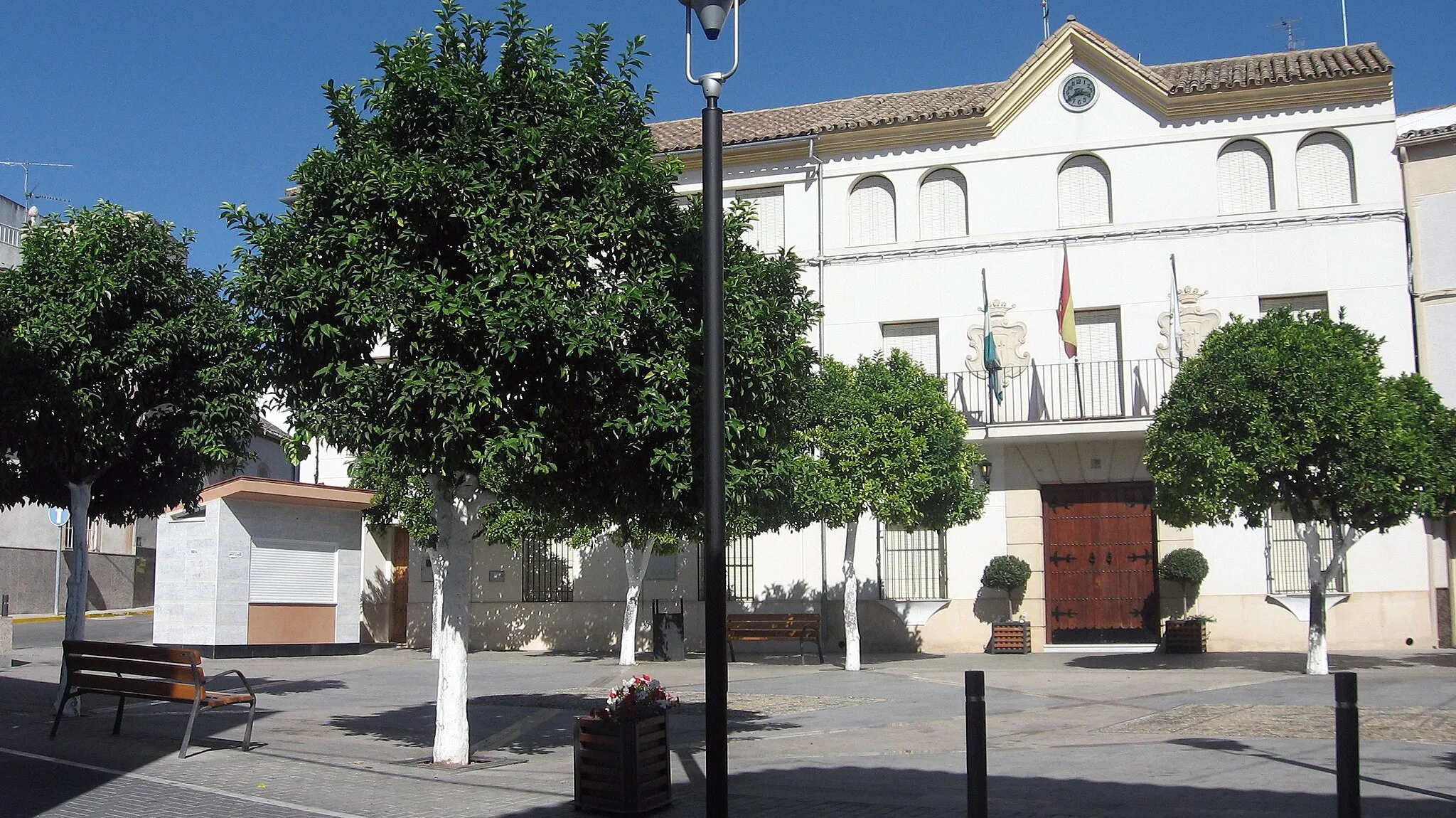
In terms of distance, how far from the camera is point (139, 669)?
11.0 meters

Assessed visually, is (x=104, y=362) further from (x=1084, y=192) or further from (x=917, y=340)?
(x=1084, y=192)

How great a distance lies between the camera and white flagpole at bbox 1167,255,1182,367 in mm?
22203

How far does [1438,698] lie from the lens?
13859mm

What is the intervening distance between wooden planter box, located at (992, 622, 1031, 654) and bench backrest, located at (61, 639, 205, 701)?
1547 cm

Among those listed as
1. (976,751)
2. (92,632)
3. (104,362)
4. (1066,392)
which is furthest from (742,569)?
(976,751)

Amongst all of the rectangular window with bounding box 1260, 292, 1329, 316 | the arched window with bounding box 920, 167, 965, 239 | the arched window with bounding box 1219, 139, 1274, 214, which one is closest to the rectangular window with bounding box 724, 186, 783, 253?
the arched window with bounding box 920, 167, 965, 239

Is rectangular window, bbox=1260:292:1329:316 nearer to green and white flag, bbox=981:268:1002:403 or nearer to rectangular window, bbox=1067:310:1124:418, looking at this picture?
rectangular window, bbox=1067:310:1124:418

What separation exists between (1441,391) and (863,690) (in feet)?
41.9

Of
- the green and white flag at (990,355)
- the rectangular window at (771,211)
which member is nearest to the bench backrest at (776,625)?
the green and white flag at (990,355)

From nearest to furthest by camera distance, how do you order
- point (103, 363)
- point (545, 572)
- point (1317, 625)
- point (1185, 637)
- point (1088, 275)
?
point (103, 363) < point (1317, 625) < point (1185, 637) < point (1088, 275) < point (545, 572)

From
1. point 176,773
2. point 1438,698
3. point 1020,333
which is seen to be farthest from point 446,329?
point 1020,333

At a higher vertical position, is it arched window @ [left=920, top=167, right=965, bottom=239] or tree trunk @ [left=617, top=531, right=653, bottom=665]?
arched window @ [left=920, top=167, right=965, bottom=239]

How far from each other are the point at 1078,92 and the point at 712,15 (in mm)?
19569

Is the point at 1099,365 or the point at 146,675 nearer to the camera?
the point at 146,675
